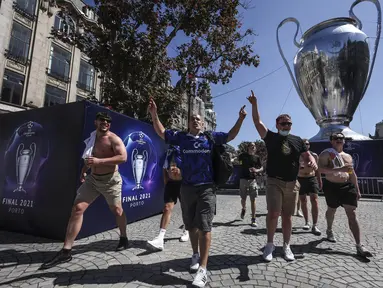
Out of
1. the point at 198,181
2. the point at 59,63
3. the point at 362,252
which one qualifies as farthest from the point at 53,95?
the point at 362,252

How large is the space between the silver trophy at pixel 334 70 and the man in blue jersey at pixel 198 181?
51.3 ft

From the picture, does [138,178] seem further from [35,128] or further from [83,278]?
[83,278]

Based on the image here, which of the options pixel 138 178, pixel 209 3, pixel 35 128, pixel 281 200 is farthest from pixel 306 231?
pixel 209 3

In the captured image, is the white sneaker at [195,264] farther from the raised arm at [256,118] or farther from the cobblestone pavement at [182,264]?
the raised arm at [256,118]

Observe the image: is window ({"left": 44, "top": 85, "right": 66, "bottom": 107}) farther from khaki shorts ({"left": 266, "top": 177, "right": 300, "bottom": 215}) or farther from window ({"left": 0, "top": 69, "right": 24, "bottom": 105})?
khaki shorts ({"left": 266, "top": 177, "right": 300, "bottom": 215})

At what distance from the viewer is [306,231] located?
505cm

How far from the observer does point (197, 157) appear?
304 centimetres

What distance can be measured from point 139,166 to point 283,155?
3518mm

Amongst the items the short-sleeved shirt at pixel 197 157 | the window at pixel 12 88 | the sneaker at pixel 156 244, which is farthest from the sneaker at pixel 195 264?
the window at pixel 12 88

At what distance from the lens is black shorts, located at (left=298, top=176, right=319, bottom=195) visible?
522 centimetres

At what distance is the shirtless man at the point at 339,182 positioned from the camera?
381 cm

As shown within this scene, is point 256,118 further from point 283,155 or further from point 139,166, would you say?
point 139,166

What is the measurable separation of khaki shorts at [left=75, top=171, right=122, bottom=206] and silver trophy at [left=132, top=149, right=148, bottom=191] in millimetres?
1904

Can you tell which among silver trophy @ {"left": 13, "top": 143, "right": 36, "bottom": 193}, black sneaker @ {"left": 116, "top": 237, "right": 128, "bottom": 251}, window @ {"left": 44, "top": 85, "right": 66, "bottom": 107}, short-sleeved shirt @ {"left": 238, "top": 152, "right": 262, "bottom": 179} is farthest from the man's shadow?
window @ {"left": 44, "top": 85, "right": 66, "bottom": 107}
